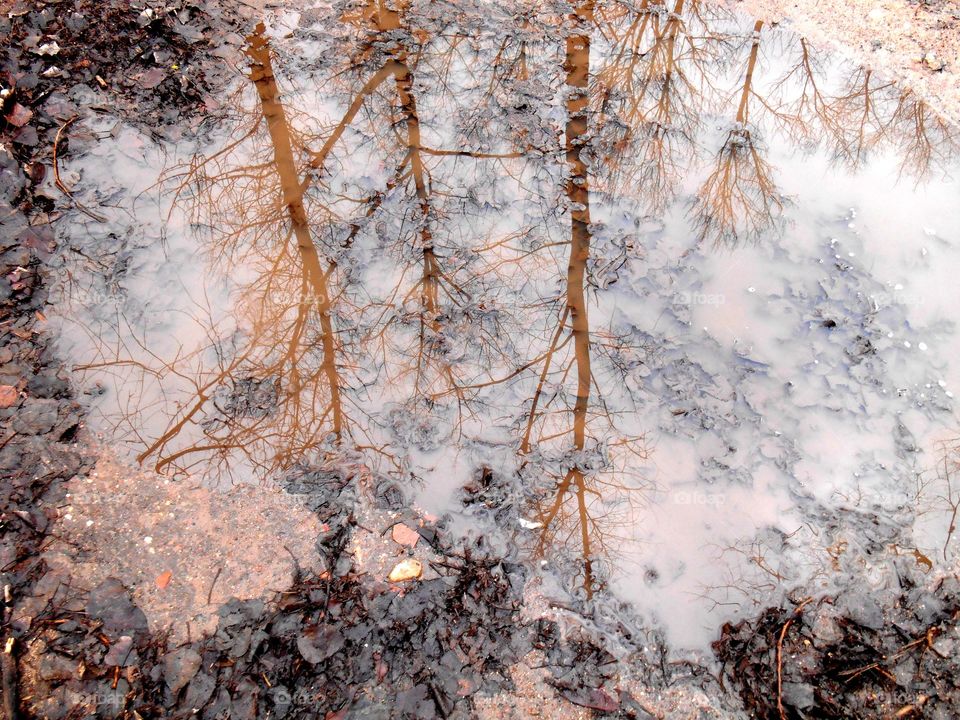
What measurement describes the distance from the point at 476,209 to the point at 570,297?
77cm

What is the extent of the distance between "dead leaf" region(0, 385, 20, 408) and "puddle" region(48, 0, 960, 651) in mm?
256

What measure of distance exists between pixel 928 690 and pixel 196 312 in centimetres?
340

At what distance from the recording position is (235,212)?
345cm

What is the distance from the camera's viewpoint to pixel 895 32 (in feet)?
13.5

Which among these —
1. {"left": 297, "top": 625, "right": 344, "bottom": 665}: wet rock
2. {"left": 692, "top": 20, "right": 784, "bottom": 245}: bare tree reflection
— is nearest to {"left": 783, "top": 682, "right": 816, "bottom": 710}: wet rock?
{"left": 297, "top": 625, "right": 344, "bottom": 665}: wet rock

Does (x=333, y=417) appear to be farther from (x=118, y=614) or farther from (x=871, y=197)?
(x=871, y=197)

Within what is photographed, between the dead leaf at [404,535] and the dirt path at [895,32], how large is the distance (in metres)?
4.03

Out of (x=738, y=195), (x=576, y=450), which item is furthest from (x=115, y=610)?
(x=738, y=195)

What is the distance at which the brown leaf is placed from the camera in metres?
3.74

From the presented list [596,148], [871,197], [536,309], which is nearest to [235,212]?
[536,309]

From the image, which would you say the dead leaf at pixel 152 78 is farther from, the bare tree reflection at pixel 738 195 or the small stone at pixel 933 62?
the small stone at pixel 933 62

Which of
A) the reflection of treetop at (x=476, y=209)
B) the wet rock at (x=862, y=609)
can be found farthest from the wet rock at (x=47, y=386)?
the wet rock at (x=862, y=609)

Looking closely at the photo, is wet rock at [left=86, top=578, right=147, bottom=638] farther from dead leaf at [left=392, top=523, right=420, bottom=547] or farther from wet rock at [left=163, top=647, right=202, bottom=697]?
dead leaf at [left=392, top=523, right=420, bottom=547]

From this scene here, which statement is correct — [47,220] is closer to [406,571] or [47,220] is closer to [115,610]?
[115,610]
